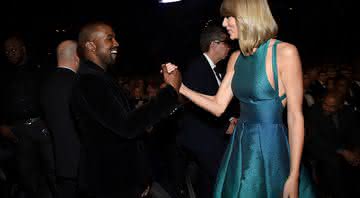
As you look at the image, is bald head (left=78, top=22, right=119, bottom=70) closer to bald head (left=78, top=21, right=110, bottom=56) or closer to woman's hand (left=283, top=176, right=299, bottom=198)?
bald head (left=78, top=21, right=110, bottom=56)

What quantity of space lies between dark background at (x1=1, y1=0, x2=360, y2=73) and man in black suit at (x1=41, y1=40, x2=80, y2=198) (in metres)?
8.21

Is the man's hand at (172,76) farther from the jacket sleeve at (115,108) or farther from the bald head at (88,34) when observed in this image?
the bald head at (88,34)

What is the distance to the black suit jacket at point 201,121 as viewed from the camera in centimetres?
475

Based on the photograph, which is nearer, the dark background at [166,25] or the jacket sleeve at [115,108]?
the jacket sleeve at [115,108]

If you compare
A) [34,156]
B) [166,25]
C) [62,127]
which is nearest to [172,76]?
[62,127]

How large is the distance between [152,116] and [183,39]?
39.9 ft

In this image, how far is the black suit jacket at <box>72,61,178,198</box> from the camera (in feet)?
8.68

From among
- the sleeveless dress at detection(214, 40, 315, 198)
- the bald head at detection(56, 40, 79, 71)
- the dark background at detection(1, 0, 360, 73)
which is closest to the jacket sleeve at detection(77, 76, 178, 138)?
the sleeveless dress at detection(214, 40, 315, 198)

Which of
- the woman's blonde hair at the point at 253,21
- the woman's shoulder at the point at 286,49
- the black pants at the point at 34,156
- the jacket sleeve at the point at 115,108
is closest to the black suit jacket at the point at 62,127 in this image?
the black pants at the point at 34,156

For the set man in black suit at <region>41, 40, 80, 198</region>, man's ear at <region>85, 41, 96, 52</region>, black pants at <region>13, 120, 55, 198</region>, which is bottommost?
black pants at <region>13, 120, 55, 198</region>

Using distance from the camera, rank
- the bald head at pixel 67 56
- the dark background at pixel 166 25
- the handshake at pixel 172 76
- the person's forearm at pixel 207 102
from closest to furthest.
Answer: the handshake at pixel 172 76, the person's forearm at pixel 207 102, the bald head at pixel 67 56, the dark background at pixel 166 25

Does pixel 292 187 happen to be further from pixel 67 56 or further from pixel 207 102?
pixel 67 56

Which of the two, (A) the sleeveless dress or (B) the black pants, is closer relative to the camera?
(A) the sleeveless dress

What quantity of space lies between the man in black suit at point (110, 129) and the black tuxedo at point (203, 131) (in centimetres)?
186
